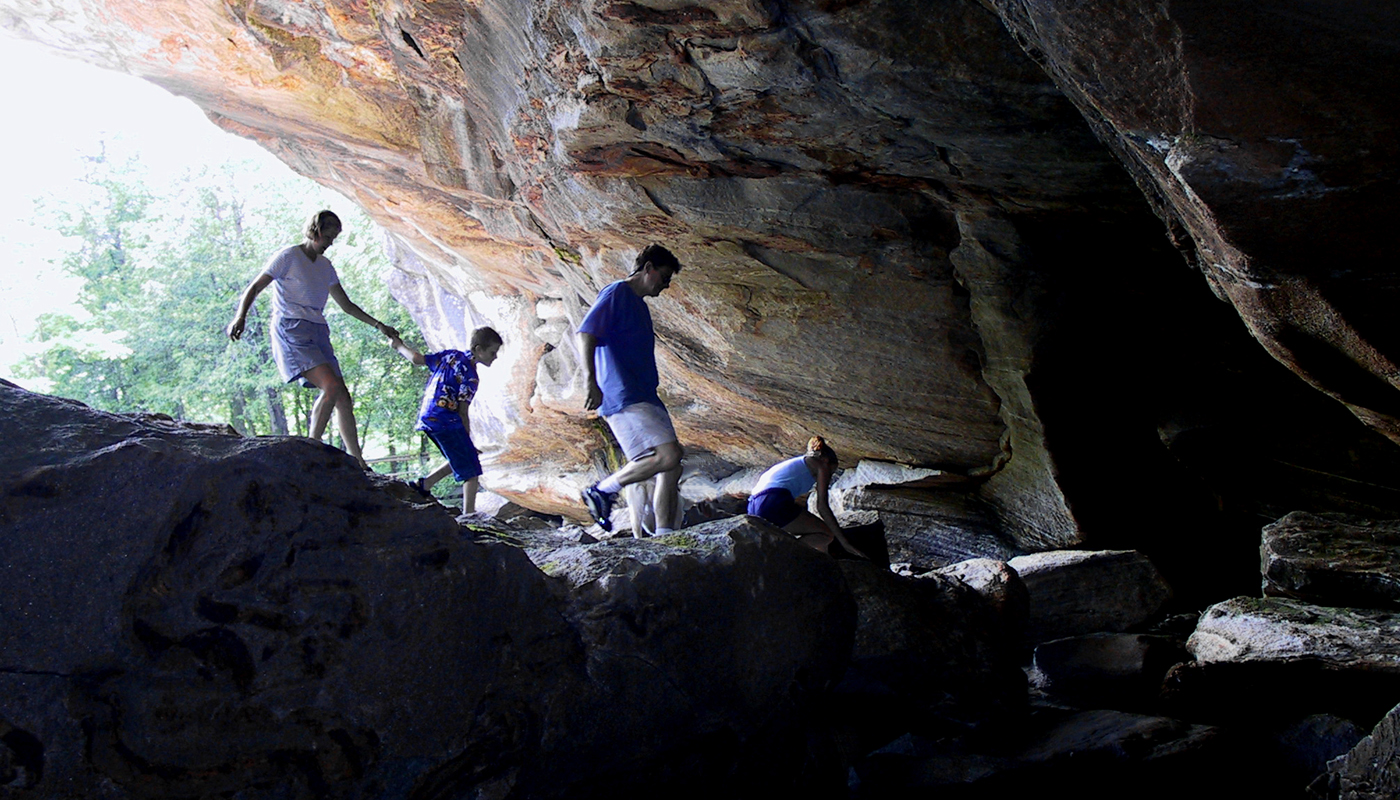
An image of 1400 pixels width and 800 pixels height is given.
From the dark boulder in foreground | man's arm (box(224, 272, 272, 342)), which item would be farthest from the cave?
man's arm (box(224, 272, 272, 342))

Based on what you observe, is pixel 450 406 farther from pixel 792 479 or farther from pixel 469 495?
pixel 792 479

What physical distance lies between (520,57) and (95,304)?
15.6 m

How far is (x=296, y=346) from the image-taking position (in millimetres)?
6309

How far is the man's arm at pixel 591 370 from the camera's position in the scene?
571 cm

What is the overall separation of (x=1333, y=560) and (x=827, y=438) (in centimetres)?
510

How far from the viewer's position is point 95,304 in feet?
60.7

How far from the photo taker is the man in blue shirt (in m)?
5.57

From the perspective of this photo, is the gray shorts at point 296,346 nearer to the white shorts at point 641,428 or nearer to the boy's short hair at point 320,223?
the boy's short hair at point 320,223

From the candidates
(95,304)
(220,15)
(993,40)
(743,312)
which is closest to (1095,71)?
(993,40)

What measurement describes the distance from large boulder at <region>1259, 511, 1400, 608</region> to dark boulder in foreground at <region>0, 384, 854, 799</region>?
3639 mm

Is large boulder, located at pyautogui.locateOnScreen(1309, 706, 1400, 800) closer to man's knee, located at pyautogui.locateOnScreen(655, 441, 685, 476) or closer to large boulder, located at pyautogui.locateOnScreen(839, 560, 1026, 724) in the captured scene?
large boulder, located at pyautogui.locateOnScreen(839, 560, 1026, 724)

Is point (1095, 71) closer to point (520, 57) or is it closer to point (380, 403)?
point (520, 57)

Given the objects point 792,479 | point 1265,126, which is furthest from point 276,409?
point 1265,126

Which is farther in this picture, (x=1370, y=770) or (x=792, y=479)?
(x=792, y=479)
